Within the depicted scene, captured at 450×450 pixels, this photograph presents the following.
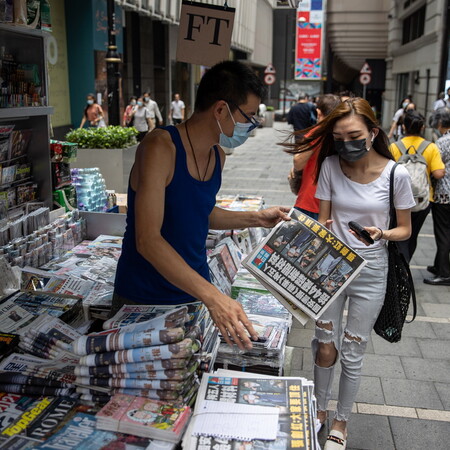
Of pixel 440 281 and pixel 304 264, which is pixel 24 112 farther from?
pixel 440 281

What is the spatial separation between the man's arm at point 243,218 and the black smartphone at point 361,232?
0.35m

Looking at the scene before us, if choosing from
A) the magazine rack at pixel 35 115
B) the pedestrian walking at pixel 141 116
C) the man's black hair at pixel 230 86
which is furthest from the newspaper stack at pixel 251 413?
the pedestrian walking at pixel 141 116

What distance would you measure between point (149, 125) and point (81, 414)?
52.5 feet

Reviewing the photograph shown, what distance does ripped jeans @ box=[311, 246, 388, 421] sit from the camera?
2.89 meters

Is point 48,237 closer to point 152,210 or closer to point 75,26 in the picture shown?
point 152,210

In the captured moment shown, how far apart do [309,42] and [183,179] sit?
146 ft

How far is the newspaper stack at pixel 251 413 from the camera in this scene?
5.74 feet

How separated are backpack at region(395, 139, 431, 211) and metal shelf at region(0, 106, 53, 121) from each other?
329cm

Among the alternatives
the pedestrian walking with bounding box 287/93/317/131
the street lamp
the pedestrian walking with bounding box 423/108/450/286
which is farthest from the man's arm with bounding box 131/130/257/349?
the pedestrian walking with bounding box 287/93/317/131

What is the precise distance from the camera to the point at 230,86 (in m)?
2.27

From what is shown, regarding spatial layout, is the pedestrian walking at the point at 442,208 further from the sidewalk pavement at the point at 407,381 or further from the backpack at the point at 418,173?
the backpack at the point at 418,173

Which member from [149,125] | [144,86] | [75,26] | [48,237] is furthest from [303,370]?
[144,86]

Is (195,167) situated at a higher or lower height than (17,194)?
higher

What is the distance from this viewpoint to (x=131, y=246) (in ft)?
7.66
